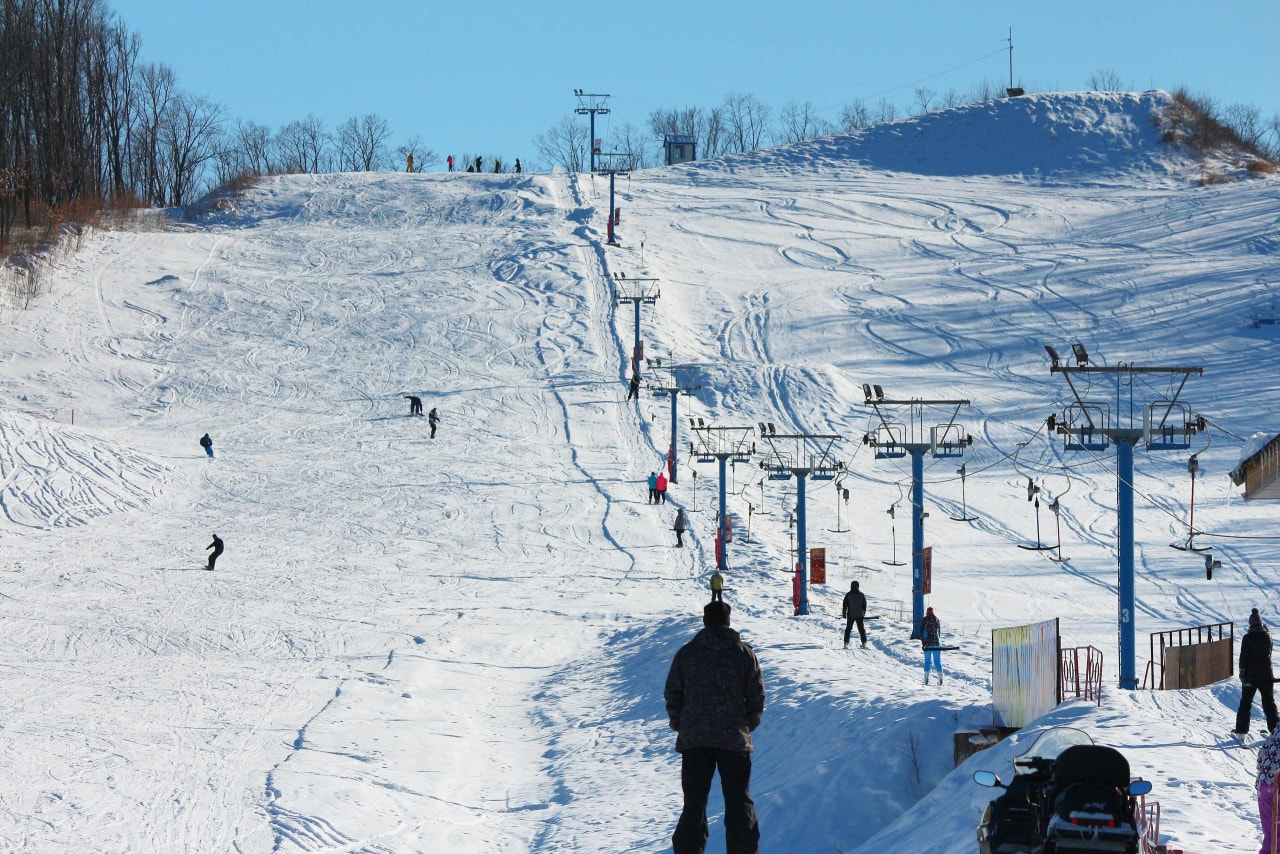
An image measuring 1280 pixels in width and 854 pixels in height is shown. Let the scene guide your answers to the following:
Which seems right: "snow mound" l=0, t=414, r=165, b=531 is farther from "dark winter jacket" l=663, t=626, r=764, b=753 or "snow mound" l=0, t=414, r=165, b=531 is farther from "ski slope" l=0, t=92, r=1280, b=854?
"dark winter jacket" l=663, t=626, r=764, b=753

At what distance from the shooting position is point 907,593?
24.6 metres

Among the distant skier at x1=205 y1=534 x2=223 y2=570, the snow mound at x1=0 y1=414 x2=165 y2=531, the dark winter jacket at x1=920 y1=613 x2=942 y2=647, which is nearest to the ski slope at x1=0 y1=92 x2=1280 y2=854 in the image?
the snow mound at x1=0 y1=414 x2=165 y2=531

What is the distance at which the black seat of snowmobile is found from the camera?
521 centimetres

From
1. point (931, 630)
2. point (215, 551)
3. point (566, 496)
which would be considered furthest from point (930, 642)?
point (566, 496)

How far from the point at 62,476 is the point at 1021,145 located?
181 ft

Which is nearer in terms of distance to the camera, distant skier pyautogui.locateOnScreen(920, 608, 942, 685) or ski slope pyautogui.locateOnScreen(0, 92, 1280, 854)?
ski slope pyautogui.locateOnScreen(0, 92, 1280, 854)

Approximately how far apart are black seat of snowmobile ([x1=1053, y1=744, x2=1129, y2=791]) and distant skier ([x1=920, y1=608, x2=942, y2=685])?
31.9 feet

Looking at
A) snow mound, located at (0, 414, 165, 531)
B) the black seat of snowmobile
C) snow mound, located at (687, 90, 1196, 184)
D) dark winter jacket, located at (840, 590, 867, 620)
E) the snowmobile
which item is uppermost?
snow mound, located at (687, 90, 1196, 184)

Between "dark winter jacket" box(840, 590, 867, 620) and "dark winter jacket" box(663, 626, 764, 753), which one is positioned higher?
"dark winter jacket" box(663, 626, 764, 753)

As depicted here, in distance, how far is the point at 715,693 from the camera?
234 inches

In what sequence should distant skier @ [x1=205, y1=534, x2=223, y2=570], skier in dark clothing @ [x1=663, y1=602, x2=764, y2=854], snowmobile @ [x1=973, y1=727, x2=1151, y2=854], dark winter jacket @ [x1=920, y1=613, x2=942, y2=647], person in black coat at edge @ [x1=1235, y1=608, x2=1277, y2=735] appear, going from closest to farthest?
snowmobile @ [x1=973, y1=727, x2=1151, y2=854] < skier in dark clothing @ [x1=663, y1=602, x2=764, y2=854] < person in black coat at edge @ [x1=1235, y1=608, x2=1277, y2=735] < dark winter jacket @ [x1=920, y1=613, x2=942, y2=647] < distant skier @ [x1=205, y1=534, x2=223, y2=570]

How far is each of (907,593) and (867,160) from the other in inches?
1978

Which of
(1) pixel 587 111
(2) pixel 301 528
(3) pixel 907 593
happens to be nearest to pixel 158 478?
(2) pixel 301 528

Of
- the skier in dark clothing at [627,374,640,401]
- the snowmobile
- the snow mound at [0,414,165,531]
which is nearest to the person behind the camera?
the snowmobile
